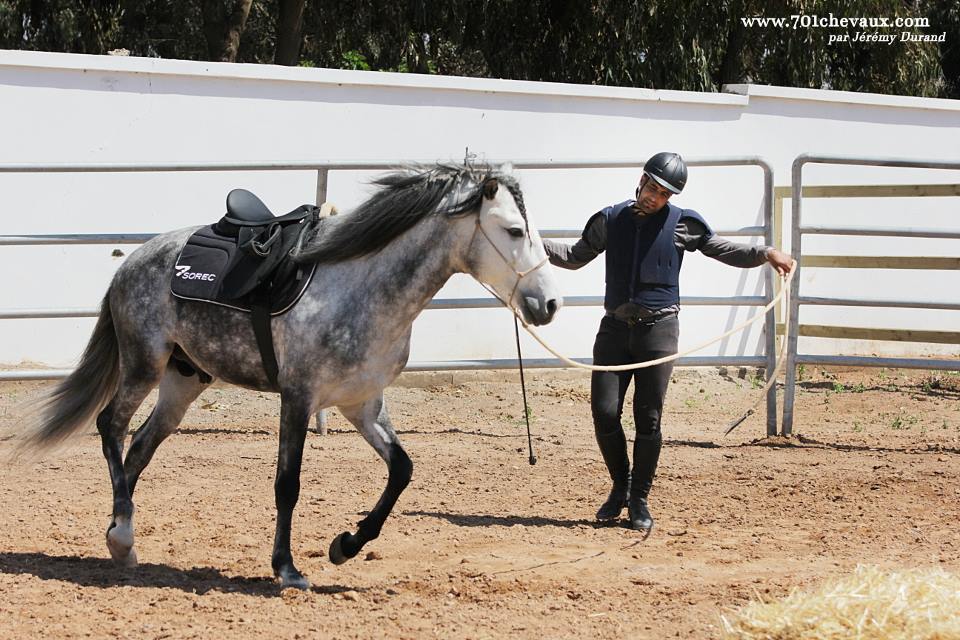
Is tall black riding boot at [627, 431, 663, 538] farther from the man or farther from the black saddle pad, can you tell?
the black saddle pad

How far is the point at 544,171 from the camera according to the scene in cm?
976

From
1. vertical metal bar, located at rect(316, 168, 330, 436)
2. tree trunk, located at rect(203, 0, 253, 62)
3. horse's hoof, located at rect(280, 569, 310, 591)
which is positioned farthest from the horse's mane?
tree trunk, located at rect(203, 0, 253, 62)

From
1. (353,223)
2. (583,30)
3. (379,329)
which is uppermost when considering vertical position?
(583,30)

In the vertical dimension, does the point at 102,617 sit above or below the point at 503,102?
below

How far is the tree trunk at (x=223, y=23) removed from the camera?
15.6m

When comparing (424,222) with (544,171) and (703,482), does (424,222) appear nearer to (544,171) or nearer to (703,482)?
(703,482)

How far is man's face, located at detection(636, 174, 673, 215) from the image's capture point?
5.62 metres

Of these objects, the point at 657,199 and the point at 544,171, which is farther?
the point at 544,171

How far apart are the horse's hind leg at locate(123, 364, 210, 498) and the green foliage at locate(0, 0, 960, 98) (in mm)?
11273

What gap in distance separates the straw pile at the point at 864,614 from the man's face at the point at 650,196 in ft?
7.84

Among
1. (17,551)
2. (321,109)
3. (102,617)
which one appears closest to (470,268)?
(102,617)

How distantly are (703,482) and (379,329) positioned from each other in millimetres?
2848

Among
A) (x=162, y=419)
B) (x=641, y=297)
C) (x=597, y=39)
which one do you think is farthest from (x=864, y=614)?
(x=597, y=39)

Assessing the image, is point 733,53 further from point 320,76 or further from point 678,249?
point 678,249
